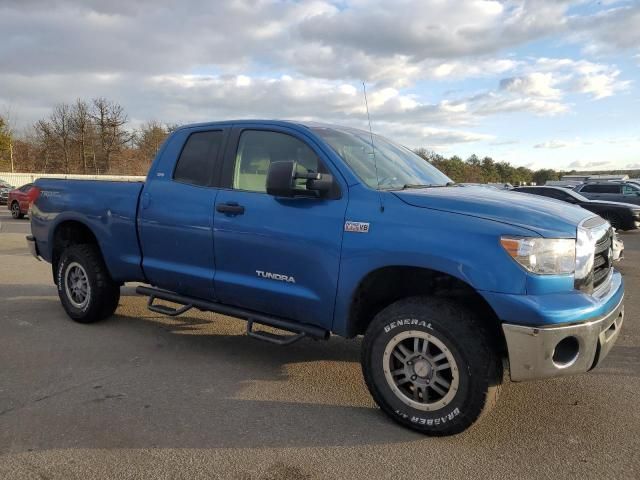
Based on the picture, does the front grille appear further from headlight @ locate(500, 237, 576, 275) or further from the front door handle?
the front door handle

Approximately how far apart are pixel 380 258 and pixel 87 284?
11.3 feet

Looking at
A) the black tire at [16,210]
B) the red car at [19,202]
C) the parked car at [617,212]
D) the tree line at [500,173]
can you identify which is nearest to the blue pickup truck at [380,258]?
the parked car at [617,212]

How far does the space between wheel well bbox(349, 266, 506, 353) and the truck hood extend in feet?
1.38

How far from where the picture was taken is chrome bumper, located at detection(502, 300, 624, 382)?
2.85m

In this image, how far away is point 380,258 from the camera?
330cm

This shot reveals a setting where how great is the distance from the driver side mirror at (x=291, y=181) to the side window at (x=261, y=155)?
33 cm

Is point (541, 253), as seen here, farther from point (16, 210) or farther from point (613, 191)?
point (613, 191)

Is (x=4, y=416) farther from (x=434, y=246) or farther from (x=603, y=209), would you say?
(x=603, y=209)

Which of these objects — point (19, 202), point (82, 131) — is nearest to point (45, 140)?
point (82, 131)

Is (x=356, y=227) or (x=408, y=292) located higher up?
(x=356, y=227)

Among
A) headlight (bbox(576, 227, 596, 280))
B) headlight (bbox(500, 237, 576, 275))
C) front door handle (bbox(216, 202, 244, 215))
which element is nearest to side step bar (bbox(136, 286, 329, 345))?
front door handle (bbox(216, 202, 244, 215))

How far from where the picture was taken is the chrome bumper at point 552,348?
2848mm

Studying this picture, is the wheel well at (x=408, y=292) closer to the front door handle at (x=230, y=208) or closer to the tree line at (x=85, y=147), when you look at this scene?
the front door handle at (x=230, y=208)

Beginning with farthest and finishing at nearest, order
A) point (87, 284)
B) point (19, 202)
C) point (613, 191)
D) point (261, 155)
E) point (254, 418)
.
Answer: point (613, 191)
point (19, 202)
point (87, 284)
point (261, 155)
point (254, 418)
